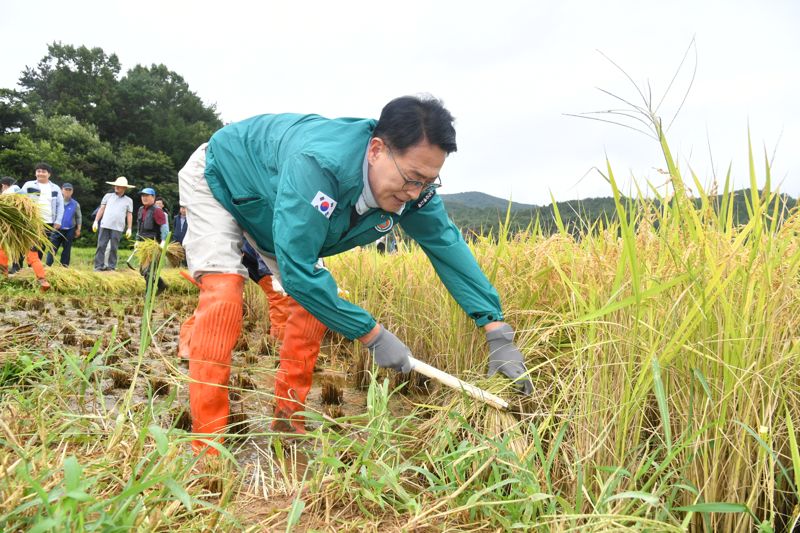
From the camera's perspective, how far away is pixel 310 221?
1.76 metres

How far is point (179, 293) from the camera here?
24.5 ft

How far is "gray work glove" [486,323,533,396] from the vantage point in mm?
1941

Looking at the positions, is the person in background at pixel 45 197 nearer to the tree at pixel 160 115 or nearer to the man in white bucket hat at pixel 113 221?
the man in white bucket hat at pixel 113 221

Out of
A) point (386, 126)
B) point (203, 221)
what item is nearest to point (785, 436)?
point (386, 126)

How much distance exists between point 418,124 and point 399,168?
0.16m

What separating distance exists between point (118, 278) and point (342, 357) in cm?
481

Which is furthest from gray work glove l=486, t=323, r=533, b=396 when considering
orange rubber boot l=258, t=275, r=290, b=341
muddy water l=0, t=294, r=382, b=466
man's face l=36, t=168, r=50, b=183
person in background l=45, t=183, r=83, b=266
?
person in background l=45, t=183, r=83, b=266

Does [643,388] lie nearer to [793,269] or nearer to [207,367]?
[793,269]

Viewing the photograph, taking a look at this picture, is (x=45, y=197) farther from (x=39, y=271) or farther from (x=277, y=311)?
(x=277, y=311)

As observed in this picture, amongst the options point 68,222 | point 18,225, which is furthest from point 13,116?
point 18,225

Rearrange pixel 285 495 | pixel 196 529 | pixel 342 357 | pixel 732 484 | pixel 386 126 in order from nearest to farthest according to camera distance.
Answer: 1. pixel 196 529
2. pixel 732 484
3. pixel 285 495
4. pixel 386 126
5. pixel 342 357

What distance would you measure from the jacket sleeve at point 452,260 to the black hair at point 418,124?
0.43 metres

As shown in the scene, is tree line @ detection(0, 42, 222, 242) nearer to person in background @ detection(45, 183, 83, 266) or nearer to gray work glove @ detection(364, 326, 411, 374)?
person in background @ detection(45, 183, 83, 266)

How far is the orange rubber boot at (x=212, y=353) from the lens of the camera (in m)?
1.92
